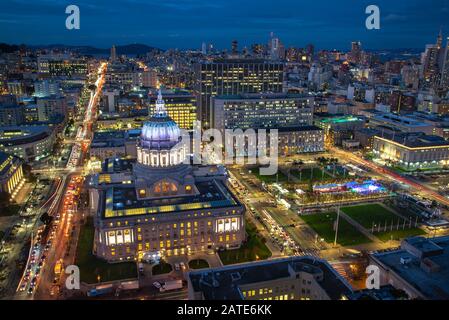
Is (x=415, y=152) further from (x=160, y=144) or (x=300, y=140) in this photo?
(x=160, y=144)

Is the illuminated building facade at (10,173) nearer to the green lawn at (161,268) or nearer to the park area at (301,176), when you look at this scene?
the green lawn at (161,268)

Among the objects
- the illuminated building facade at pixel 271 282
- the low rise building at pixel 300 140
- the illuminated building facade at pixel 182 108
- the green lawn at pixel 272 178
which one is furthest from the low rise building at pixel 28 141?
the illuminated building facade at pixel 271 282

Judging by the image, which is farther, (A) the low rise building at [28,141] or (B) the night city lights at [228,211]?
(A) the low rise building at [28,141]

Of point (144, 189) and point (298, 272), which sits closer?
point (298, 272)
